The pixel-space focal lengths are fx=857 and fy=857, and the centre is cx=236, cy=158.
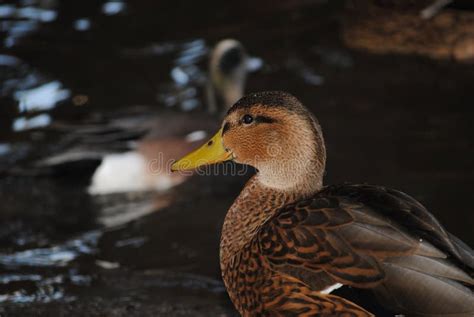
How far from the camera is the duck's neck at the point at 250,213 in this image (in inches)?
140

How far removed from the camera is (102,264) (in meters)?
4.97

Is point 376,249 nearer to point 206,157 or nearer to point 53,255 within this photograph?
point 206,157

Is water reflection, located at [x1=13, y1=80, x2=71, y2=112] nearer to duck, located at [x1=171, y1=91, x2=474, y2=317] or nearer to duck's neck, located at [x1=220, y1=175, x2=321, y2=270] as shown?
duck, located at [x1=171, y1=91, x2=474, y2=317]

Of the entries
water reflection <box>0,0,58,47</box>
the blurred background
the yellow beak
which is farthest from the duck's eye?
A: water reflection <box>0,0,58,47</box>

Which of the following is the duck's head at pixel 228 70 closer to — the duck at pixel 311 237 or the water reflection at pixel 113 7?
the water reflection at pixel 113 7

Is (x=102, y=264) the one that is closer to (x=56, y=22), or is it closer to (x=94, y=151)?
(x=94, y=151)

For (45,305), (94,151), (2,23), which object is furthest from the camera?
(2,23)

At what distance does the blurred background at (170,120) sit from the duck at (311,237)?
2.94ft

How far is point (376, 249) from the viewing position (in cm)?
301

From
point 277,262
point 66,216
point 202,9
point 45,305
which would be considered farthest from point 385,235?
point 202,9

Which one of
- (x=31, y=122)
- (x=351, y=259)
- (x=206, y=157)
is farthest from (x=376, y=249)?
(x=31, y=122)

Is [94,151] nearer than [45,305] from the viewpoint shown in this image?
No

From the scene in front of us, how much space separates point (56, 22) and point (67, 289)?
4.65 m

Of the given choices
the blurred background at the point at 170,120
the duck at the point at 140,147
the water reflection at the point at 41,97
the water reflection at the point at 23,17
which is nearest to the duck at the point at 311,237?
the blurred background at the point at 170,120
